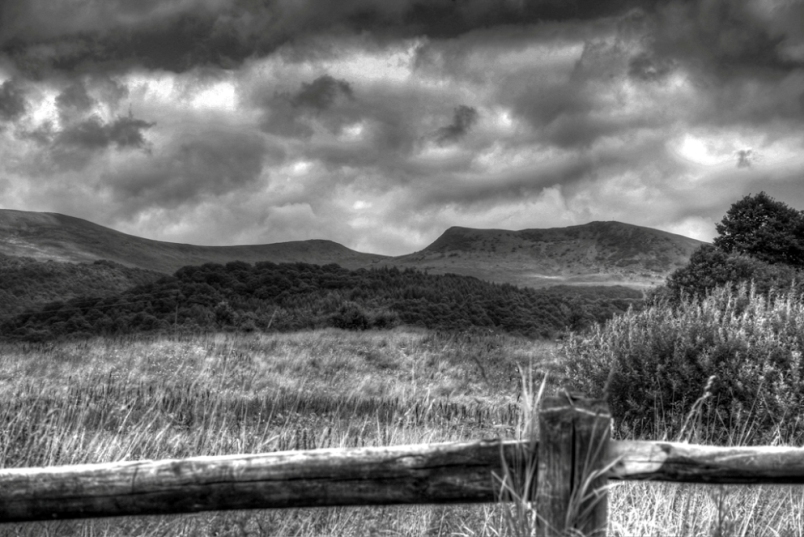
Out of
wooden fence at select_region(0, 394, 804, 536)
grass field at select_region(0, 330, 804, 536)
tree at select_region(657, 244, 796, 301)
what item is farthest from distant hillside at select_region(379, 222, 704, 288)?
wooden fence at select_region(0, 394, 804, 536)

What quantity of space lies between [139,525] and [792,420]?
7785 millimetres

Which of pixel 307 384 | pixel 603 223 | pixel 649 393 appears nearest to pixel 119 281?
pixel 307 384

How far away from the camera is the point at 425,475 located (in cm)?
220

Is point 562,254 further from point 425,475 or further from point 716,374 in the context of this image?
point 425,475

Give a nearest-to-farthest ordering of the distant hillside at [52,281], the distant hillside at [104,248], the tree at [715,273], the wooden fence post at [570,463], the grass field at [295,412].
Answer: the wooden fence post at [570,463]
the grass field at [295,412]
the tree at [715,273]
the distant hillside at [52,281]
the distant hillside at [104,248]

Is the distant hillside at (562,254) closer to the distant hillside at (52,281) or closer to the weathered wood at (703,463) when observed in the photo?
the distant hillside at (52,281)

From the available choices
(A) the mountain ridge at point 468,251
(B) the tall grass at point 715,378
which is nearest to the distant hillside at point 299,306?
(B) the tall grass at point 715,378

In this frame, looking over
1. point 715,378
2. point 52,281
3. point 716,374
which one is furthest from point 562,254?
point 716,374

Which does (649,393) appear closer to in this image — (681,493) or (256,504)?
(681,493)

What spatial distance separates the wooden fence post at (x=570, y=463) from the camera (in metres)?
2.14

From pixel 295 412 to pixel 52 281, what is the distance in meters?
67.2

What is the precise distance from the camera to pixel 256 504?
7.47 feet

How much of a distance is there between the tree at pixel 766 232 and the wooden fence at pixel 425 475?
30.3m

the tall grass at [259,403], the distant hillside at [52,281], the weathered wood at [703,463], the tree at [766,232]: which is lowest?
the tall grass at [259,403]
